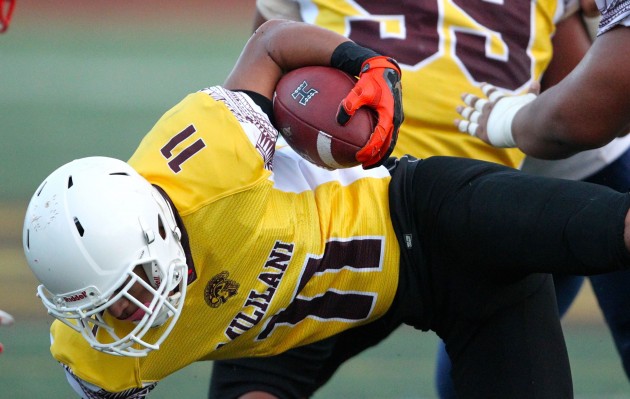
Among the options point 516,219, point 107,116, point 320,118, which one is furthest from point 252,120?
point 107,116

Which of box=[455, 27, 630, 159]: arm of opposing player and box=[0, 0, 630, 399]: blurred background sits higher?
box=[455, 27, 630, 159]: arm of opposing player

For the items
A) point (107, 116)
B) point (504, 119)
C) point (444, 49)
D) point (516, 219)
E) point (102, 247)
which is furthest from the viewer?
point (107, 116)

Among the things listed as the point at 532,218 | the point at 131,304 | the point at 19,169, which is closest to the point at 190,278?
the point at 131,304

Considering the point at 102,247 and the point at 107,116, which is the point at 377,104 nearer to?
the point at 102,247

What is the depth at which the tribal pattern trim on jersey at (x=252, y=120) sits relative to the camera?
2213mm

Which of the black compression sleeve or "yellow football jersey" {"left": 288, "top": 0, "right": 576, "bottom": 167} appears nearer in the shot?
the black compression sleeve

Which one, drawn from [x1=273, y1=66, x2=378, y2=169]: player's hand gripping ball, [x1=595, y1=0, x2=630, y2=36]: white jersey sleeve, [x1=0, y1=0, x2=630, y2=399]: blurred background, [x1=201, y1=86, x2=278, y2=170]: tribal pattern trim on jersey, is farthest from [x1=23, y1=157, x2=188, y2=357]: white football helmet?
[x1=0, y1=0, x2=630, y2=399]: blurred background

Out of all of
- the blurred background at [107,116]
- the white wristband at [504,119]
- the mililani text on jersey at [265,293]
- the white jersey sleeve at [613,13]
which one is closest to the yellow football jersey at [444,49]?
the white wristband at [504,119]

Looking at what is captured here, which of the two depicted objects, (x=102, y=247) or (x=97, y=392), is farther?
(x=97, y=392)

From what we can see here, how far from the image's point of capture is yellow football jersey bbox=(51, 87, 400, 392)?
85.0 inches

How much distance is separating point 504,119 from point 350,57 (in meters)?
0.49

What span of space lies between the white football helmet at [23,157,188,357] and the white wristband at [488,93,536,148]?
0.91 meters

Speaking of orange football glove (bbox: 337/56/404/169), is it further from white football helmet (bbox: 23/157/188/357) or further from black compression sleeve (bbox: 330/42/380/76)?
white football helmet (bbox: 23/157/188/357)

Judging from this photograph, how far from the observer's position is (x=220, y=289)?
220 cm
